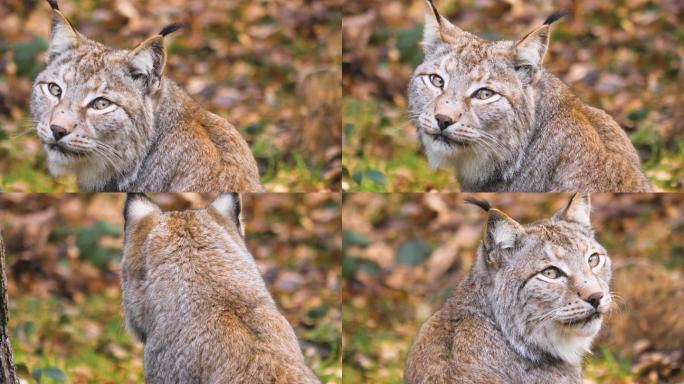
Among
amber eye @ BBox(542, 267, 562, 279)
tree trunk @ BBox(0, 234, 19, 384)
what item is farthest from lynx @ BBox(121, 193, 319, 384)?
amber eye @ BBox(542, 267, 562, 279)

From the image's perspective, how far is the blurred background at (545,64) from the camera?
32.9 ft

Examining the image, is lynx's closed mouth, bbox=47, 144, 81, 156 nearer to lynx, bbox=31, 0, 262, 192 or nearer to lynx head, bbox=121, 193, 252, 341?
lynx, bbox=31, 0, 262, 192

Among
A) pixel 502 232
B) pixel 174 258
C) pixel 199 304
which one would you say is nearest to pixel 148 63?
pixel 174 258

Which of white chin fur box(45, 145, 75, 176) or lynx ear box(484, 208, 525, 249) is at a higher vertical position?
white chin fur box(45, 145, 75, 176)

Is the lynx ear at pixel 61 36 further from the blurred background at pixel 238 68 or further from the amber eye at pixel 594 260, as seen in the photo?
the amber eye at pixel 594 260

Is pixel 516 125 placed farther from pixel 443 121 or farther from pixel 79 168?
pixel 79 168

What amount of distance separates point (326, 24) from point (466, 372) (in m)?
5.57

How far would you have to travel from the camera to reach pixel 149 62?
25.1 feet

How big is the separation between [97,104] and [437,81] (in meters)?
2.42

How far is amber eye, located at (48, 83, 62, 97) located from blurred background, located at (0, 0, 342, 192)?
182 cm

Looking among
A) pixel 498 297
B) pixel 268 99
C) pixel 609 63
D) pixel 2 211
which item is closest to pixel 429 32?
pixel 498 297

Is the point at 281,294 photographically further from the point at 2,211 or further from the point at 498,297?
the point at 498,297

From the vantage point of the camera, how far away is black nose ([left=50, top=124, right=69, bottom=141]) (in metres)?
7.54

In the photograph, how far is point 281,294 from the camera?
10.5m
